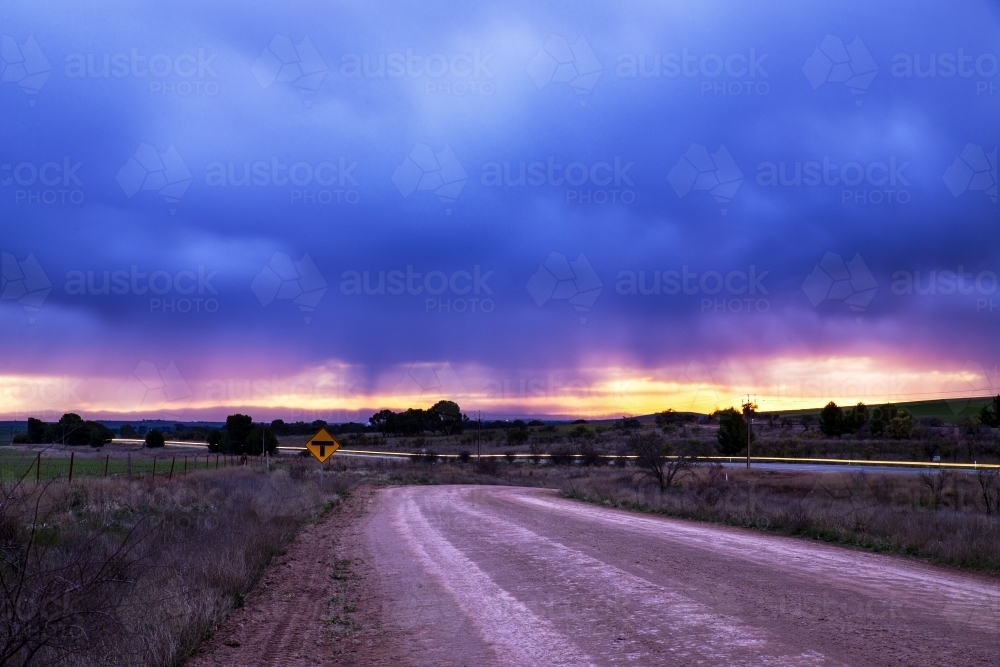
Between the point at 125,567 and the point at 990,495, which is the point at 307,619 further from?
the point at 990,495

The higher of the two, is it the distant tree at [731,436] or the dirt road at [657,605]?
the distant tree at [731,436]

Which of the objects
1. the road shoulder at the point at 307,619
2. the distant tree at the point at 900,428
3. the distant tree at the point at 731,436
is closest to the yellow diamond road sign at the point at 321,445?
the road shoulder at the point at 307,619

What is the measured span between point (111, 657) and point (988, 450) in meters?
72.0

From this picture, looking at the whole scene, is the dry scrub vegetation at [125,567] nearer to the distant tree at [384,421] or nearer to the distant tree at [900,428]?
the distant tree at [900,428]

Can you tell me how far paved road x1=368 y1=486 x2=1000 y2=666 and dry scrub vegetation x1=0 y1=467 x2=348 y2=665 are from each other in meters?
2.15

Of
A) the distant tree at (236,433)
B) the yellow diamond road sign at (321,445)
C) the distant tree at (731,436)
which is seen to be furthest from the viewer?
the distant tree at (236,433)

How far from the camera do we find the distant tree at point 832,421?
105625 millimetres

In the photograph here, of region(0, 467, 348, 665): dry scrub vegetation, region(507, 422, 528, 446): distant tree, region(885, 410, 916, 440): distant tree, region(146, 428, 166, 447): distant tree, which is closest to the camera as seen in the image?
region(0, 467, 348, 665): dry scrub vegetation

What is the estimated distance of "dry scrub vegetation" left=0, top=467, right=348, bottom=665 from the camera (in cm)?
605

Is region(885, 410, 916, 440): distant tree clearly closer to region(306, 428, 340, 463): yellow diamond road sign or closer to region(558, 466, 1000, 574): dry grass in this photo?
region(558, 466, 1000, 574): dry grass

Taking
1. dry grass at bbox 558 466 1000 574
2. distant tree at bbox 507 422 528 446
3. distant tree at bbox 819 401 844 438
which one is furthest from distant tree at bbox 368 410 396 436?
dry grass at bbox 558 466 1000 574

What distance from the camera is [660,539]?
16172 millimetres

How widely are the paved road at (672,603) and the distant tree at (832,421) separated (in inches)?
3837

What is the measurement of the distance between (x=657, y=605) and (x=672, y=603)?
0.71 ft
